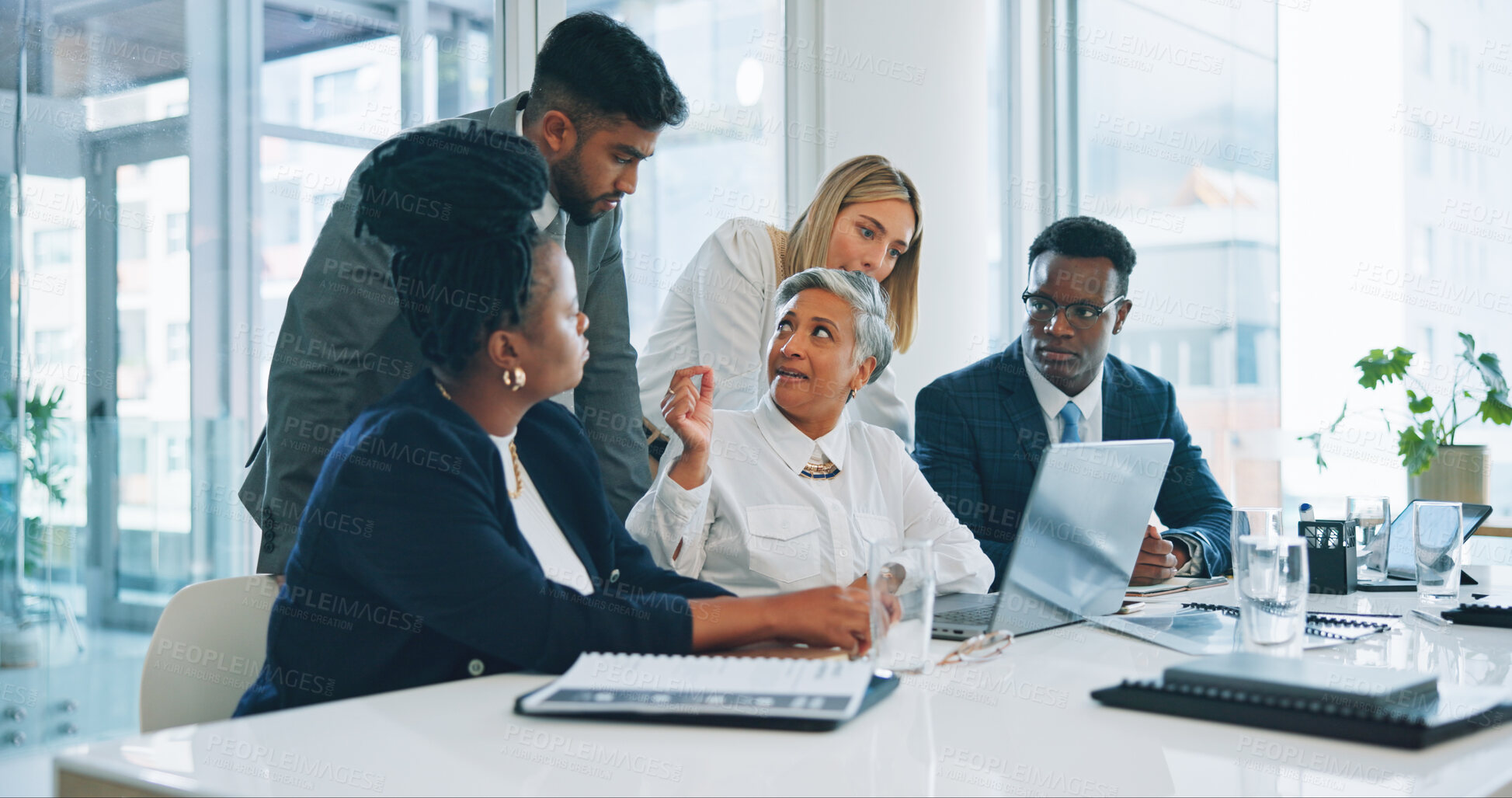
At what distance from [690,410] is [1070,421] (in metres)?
1.12

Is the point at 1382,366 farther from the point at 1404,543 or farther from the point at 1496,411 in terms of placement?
the point at 1404,543

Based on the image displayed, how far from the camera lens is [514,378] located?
4.66ft

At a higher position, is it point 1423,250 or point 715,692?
point 1423,250

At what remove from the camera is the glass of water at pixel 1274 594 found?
1.40m

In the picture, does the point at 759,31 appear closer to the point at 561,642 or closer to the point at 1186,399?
the point at 1186,399

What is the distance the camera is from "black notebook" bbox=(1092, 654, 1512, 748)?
3.30 feet

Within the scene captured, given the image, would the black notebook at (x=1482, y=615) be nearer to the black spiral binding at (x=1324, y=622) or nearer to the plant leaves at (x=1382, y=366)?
the black spiral binding at (x=1324, y=622)

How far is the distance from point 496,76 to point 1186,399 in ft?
10.1

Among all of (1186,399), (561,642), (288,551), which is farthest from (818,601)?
(1186,399)

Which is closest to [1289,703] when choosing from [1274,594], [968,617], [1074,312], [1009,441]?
[1274,594]

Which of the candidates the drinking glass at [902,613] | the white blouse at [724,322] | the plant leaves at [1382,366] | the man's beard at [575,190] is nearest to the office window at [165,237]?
the white blouse at [724,322]

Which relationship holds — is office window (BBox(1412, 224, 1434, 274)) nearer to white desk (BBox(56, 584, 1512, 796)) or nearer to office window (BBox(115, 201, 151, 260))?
white desk (BBox(56, 584, 1512, 796))

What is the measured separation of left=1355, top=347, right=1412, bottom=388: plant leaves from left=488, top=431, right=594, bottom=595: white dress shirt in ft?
10.3

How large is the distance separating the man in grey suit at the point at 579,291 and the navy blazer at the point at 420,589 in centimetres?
30
